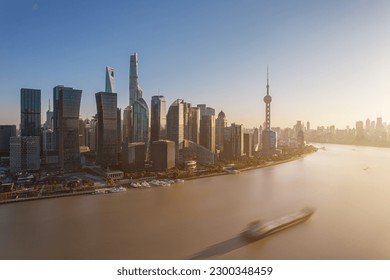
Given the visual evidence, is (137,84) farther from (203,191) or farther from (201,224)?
(201,224)

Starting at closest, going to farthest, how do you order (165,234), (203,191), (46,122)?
(165,234)
(203,191)
(46,122)

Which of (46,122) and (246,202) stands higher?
(46,122)

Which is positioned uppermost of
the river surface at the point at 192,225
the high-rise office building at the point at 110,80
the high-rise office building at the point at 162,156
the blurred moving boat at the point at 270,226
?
the high-rise office building at the point at 110,80

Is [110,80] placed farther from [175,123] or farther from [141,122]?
[175,123]

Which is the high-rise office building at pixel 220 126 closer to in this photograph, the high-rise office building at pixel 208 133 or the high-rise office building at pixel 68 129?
the high-rise office building at pixel 208 133

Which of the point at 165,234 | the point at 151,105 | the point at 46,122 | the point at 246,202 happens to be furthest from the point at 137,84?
the point at 165,234

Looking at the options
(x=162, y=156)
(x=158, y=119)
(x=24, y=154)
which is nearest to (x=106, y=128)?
(x=162, y=156)

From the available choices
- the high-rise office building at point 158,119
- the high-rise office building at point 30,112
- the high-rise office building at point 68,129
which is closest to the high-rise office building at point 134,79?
the high-rise office building at point 158,119
